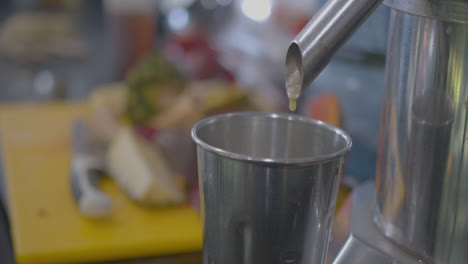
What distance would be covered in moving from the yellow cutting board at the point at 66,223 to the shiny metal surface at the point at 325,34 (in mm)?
436

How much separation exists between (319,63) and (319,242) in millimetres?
92

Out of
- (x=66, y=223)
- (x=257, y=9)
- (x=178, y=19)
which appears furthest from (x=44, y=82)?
(x=66, y=223)

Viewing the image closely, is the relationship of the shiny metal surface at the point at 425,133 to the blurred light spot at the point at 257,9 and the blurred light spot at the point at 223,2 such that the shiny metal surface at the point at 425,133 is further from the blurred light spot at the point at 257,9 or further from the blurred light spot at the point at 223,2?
the blurred light spot at the point at 223,2

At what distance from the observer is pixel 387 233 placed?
36 centimetres

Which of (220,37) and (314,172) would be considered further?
(220,37)

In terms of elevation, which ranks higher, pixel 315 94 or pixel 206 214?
pixel 206 214

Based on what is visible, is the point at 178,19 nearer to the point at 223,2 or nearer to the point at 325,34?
the point at 223,2

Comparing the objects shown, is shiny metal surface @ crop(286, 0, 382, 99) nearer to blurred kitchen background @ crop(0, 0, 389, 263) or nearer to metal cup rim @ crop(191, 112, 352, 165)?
metal cup rim @ crop(191, 112, 352, 165)

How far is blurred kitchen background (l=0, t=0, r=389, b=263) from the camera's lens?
0.74 metres

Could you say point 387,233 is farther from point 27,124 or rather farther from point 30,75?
point 30,75

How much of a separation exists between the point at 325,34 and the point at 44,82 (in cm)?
113

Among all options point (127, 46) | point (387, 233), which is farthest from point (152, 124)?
point (387, 233)

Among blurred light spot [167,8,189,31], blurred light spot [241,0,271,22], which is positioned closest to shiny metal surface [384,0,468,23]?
blurred light spot [241,0,271,22]

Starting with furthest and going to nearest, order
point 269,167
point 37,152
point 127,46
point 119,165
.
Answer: point 127,46, point 37,152, point 119,165, point 269,167
